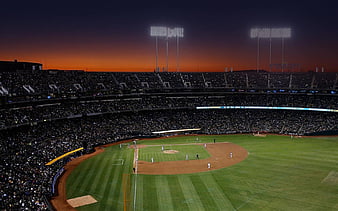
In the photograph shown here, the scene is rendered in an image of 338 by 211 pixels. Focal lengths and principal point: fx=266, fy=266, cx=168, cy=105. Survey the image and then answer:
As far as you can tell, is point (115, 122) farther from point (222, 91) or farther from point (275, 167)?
point (275, 167)

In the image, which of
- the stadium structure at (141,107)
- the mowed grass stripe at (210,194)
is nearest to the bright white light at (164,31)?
the stadium structure at (141,107)

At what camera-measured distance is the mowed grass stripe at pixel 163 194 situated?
23094 millimetres

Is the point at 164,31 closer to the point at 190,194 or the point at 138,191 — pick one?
the point at 138,191

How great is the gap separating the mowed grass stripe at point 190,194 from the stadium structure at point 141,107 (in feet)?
47.5

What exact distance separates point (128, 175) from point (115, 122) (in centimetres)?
2487

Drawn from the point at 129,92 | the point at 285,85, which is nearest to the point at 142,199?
the point at 129,92

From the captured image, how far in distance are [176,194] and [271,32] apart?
1890 inches

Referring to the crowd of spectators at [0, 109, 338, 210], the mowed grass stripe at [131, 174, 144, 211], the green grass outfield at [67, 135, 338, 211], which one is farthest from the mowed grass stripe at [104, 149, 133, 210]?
the crowd of spectators at [0, 109, 338, 210]

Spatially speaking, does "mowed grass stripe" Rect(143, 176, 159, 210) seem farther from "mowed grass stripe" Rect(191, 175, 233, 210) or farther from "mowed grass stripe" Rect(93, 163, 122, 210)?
"mowed grass stripe" Rect(191, 175, 233, 210)

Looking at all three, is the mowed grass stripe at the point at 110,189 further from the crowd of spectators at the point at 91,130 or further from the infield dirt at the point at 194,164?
the crowd of spectators at the point at 91,130

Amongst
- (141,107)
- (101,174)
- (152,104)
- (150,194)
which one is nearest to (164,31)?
(152,104)

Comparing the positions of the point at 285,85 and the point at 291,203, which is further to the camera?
the point at 285,85

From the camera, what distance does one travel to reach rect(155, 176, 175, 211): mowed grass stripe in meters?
23.1

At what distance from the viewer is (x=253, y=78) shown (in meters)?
67.3
